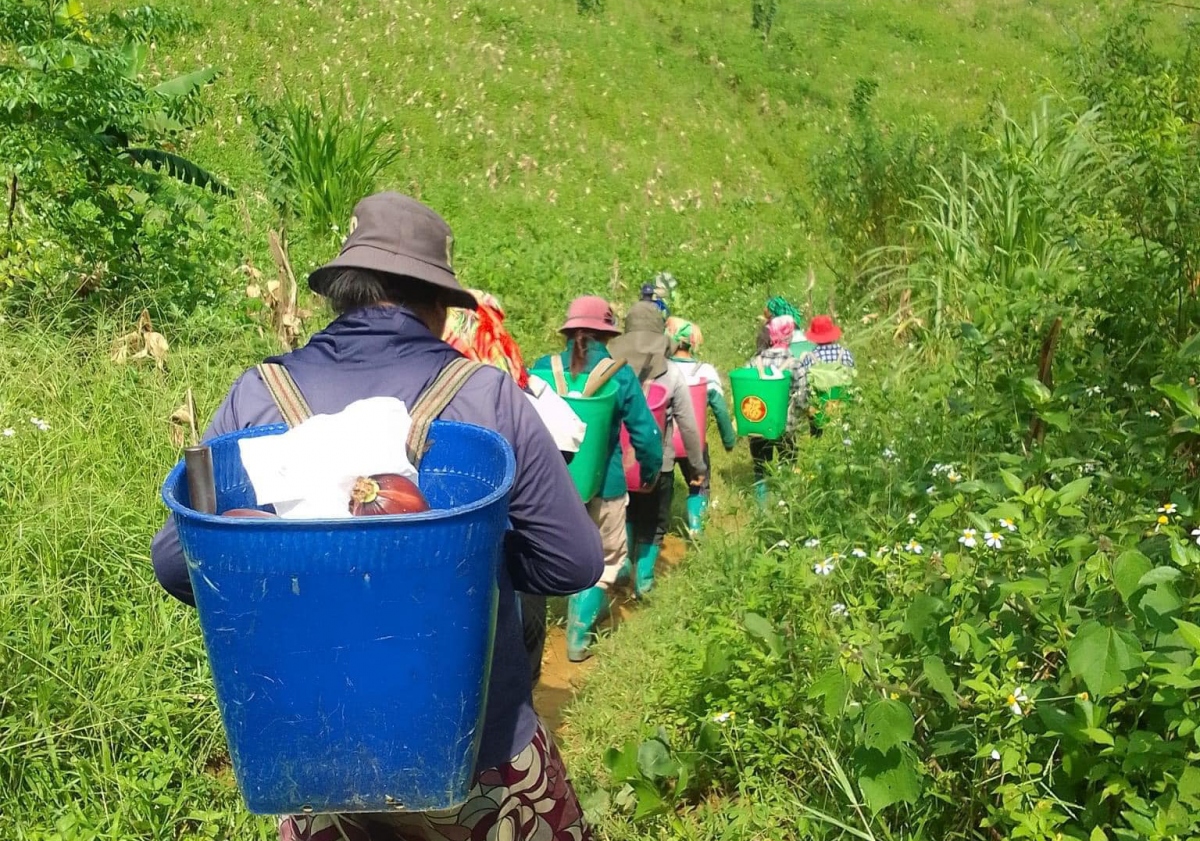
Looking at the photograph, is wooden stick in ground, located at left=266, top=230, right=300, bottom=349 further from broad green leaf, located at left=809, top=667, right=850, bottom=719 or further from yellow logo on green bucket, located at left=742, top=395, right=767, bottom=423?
broad green leaf, located at left=809, top=667, right=850, bottom=719

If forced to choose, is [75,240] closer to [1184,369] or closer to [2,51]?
[1184,369]

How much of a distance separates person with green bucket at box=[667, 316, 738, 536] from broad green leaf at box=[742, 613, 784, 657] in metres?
2.76

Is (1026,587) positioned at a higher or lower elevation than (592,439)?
higher

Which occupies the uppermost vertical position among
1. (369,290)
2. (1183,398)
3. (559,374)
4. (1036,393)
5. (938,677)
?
(369,290)

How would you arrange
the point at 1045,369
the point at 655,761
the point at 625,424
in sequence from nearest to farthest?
the point at 655,761 < the point at 1045,369 < the point at 625,424

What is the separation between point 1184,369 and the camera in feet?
10.5

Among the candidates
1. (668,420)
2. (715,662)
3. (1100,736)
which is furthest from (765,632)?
(668,420)

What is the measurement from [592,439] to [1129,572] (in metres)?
2.56

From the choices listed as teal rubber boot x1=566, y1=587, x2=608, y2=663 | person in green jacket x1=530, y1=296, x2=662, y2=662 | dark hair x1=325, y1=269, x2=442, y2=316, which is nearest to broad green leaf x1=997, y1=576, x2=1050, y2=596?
dark hair x1=325, y1=269, x2=442, y2=316

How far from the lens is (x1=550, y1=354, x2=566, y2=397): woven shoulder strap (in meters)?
4.74

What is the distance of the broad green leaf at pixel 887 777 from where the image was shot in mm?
2482

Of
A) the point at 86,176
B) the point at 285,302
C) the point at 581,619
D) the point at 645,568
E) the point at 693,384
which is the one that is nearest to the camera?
the point at 581,619

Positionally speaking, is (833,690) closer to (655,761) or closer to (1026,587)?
(1026,587)

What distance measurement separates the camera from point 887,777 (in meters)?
2.52
